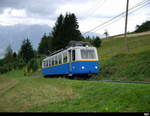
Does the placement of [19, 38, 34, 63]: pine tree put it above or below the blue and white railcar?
above

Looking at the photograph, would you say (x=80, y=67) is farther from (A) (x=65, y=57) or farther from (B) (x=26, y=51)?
(B) (x=26, y=51)

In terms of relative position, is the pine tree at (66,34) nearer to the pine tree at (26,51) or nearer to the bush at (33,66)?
the bush at (33,66)

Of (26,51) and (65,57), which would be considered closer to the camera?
(65,57)

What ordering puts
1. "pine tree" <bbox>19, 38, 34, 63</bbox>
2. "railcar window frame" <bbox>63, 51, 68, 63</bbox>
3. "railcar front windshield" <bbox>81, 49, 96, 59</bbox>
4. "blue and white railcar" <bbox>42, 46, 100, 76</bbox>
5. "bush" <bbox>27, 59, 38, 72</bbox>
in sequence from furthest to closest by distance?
"pine tree" <bbox>19, 38, 34, 63</bbox>
"bush" <bbox>27, 59, 38, 72</bbox>
"railcar window frame" <bbox>63, 51, 68, 63</bbox>
"railcar front windshield" <bbox>81, 49, 96, 59</bbox>
"blue and white railcar" <bbox>42, 46, 100, 76</bbox>

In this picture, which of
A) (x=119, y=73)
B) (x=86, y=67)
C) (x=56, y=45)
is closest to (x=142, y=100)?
(x=86, y=67)

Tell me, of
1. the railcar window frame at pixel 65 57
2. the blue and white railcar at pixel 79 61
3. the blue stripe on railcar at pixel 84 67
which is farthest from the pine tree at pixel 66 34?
the blue stripe on railcar at pixel 84 67

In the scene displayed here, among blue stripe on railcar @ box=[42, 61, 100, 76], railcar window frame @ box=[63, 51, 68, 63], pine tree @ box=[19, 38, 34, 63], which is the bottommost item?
blue stripe on railcar @ box=[42, 61, 100, 76]

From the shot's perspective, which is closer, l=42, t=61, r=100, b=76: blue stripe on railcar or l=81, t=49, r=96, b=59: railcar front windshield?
l=42, t=61, r=100, b=76: blue stripe on railcar

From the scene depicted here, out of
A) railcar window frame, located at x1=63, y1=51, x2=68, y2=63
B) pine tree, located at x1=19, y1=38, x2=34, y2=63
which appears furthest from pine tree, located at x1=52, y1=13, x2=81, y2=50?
railcar window frame, located at x1=63, y1=51, x2=68, y2=63

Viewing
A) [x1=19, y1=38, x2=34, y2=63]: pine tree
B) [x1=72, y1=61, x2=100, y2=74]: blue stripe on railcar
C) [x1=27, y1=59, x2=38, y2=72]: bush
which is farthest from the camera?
[x1=19, y1=38, x2=34, y2=63]: pine tree

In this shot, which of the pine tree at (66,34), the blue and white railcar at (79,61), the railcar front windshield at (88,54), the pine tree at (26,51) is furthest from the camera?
the pine tree at (26,51)

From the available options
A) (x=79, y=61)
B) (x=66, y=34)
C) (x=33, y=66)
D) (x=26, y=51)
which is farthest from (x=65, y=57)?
(x=26, y=51)

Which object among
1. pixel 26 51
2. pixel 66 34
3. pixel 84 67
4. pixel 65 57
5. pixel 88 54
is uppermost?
pixel 66 34

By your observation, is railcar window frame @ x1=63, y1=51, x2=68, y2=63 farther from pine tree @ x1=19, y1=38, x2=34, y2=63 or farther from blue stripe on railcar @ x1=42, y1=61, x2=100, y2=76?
pine tree @ x1=19, y1=38, x2=34, y2=63
